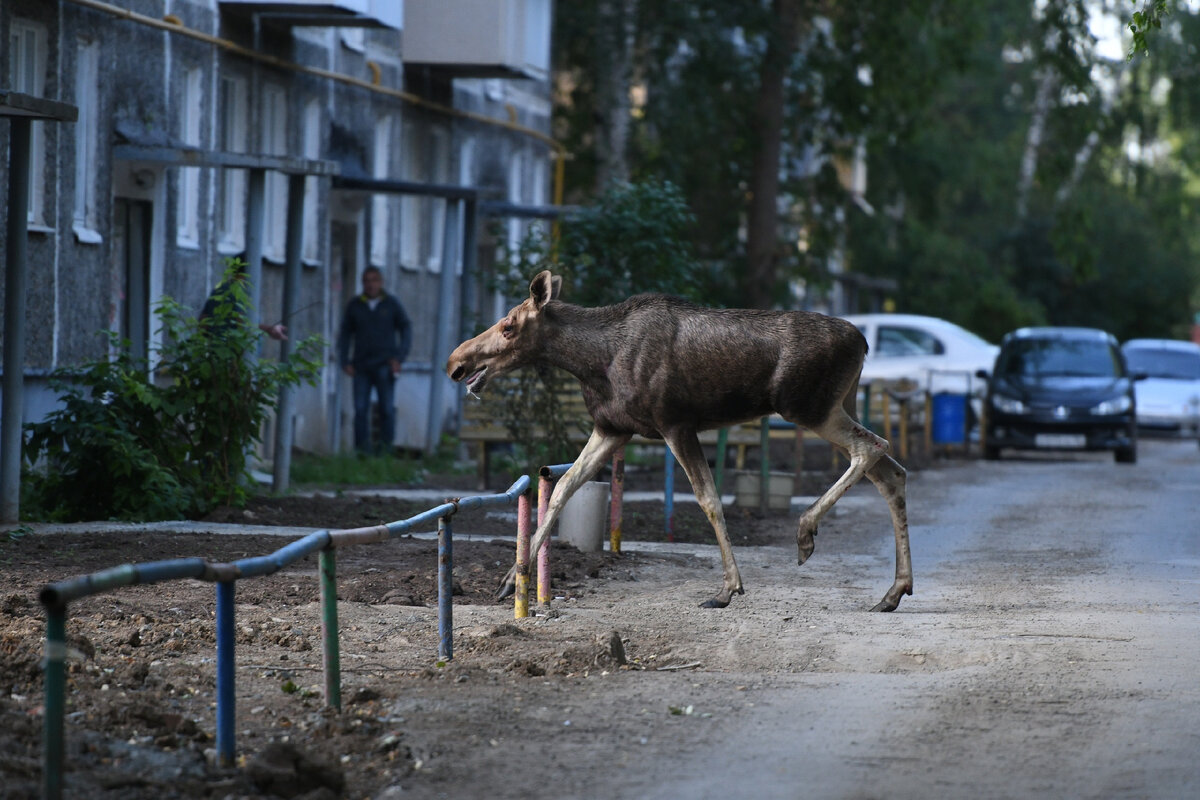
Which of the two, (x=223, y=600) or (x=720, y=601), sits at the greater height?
(x=223, y=600)

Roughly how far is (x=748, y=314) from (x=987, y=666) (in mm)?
2906

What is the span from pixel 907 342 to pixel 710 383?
23.7m

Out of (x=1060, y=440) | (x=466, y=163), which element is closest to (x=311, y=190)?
(x=466, y=163)

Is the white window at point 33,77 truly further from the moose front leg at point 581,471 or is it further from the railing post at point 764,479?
the moose front leg at point 581,471

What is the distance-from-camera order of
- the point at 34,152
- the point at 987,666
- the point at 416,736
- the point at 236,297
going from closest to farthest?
the point at 416,736
the point at 987,666
the point at 236,297
the point at 34,152

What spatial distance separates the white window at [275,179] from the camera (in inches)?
953

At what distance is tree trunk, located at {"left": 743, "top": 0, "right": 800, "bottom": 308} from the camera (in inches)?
1359

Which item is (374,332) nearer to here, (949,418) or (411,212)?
(411,212)

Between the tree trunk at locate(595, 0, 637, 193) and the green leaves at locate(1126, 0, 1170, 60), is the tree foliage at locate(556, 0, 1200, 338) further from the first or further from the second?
the green leaves at locate(1126, 0, 1170, 60)

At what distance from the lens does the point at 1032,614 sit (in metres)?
10.6

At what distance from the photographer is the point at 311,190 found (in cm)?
2522

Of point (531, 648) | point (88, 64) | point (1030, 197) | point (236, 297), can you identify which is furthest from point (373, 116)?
point (1030, 197)

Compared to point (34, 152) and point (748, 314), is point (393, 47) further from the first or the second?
point (748, 314)

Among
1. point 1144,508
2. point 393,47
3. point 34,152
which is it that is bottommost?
point 1144,508
